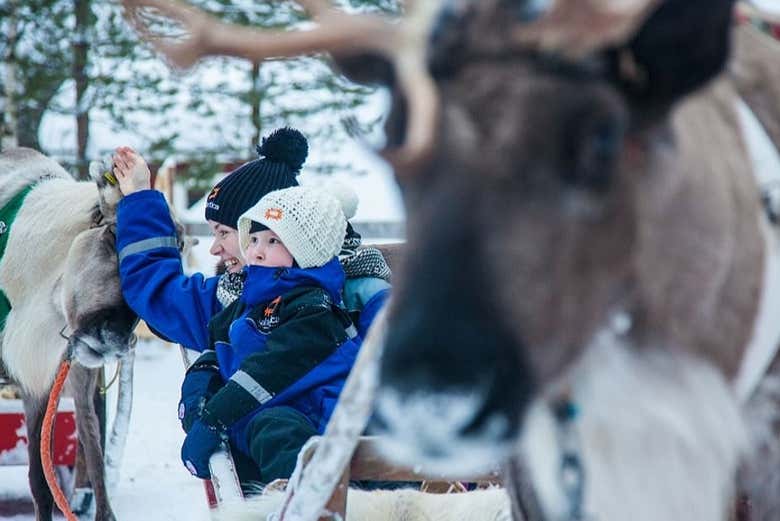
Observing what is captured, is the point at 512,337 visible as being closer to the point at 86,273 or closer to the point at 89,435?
the point at 86,273

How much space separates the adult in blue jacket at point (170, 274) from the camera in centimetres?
329

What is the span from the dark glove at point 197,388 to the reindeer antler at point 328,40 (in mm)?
1812

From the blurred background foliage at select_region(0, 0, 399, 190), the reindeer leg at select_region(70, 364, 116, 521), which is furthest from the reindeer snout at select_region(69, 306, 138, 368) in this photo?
the blurred background foliage at select_region(0, 0, 399, 190)

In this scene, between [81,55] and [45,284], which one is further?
[81,55]

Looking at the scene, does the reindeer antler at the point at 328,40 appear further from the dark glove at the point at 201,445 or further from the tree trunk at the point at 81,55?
the tree trunk at the point at 81,55

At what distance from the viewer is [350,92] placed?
9133 millimetres

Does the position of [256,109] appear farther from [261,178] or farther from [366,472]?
[366,472]

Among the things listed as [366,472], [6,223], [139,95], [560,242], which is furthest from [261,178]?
[139,95]

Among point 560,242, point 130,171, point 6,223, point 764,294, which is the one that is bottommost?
point 6,223

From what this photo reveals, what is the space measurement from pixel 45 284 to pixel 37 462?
754 mm

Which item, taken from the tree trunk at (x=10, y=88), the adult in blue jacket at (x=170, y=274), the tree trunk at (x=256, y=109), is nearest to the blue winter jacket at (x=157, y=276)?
the adult in blue jacket at (x=170, y=274)

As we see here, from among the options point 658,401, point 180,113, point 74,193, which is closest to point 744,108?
point 658,401

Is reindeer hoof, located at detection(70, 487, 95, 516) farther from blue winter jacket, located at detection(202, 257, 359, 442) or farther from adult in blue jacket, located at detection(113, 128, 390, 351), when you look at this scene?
blue winter jacket, located at detection(202, 257, 359, 442)

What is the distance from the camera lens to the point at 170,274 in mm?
3293
